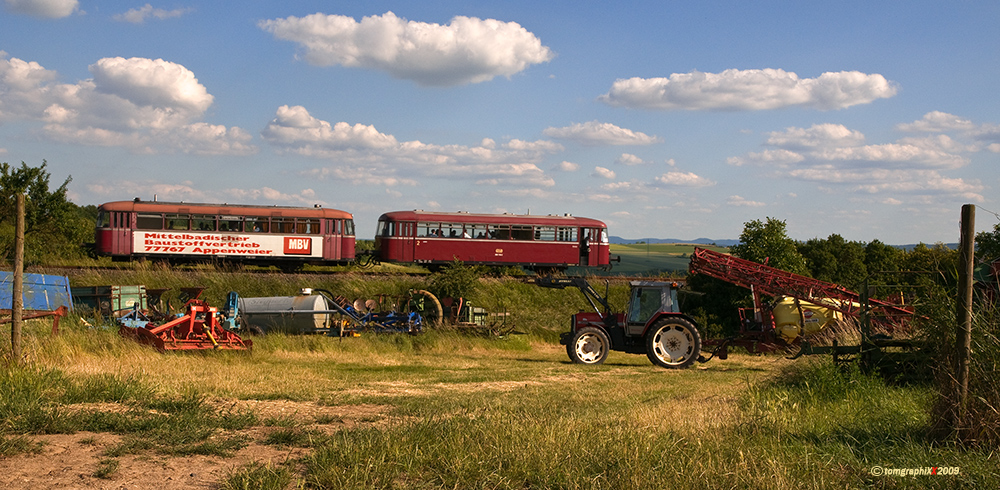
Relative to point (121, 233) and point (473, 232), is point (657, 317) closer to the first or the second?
point (473, 232)

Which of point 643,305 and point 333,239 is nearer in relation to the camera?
point 643,305

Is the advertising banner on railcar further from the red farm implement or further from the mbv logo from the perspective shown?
the red farm implement

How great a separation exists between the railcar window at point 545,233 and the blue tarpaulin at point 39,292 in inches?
762

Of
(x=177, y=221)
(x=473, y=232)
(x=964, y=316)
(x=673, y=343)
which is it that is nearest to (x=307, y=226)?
(x=177, y=221)

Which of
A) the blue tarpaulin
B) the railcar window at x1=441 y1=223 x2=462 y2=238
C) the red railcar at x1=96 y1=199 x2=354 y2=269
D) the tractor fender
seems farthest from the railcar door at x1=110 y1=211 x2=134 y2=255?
the tractor fender

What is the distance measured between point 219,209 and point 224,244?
4.48 ft

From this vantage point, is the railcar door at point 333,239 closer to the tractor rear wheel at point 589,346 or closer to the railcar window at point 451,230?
the railcar window at point 451,230

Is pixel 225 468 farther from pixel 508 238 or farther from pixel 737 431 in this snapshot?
pixel 508 238

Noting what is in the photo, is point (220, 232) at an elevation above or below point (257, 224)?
below

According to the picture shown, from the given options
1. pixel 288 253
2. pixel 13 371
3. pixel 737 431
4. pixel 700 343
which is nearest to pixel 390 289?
pixel 288 253

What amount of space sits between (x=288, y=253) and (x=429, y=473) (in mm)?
24990

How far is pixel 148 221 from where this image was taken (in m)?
27.9

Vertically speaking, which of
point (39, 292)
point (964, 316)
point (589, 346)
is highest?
point (964, 316)

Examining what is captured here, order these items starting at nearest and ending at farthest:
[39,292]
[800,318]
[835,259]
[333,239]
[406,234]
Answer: [39,292], [800,318], [333,239], [406,234], [835,259]
